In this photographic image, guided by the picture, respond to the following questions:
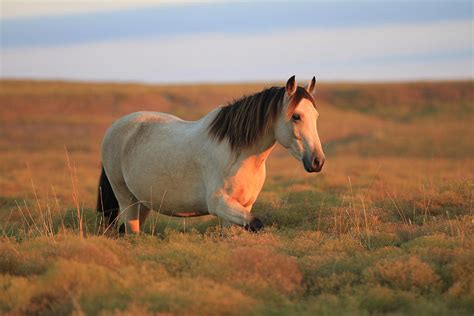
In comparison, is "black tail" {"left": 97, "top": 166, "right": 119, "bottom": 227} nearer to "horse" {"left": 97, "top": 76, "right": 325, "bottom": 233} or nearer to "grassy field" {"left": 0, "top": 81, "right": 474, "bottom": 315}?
"grassy field" {"left": 0, "top": 81, "right": 474, "bottom": 315}

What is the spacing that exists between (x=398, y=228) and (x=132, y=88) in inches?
2318

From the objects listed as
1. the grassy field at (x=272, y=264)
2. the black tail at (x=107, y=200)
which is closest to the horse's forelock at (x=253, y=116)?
the grassy field at (x=272, y=264)

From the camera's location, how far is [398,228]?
735 cm

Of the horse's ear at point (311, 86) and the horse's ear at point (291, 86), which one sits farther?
the horse's ear at point (311, 86)

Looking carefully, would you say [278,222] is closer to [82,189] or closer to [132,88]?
[82,189]

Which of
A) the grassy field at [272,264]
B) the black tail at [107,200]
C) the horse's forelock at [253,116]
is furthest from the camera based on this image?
the black tail at [107,200]

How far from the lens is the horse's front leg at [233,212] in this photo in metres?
6.62

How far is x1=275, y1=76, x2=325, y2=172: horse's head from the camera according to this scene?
6453 millimetres

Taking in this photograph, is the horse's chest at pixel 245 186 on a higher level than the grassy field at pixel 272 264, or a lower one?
higher

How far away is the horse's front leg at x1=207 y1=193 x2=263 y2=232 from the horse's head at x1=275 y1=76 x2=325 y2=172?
787mm

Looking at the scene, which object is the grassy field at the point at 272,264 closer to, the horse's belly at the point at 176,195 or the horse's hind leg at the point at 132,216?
the horse's belly at the point at 176,195

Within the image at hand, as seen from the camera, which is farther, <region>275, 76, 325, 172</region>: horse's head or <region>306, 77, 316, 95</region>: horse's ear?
<region>306, 77, 316, 95</region>: horse's ear

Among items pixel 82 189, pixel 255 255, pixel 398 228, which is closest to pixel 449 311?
pixel 255 255

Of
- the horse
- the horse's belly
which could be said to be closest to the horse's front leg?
the horse
